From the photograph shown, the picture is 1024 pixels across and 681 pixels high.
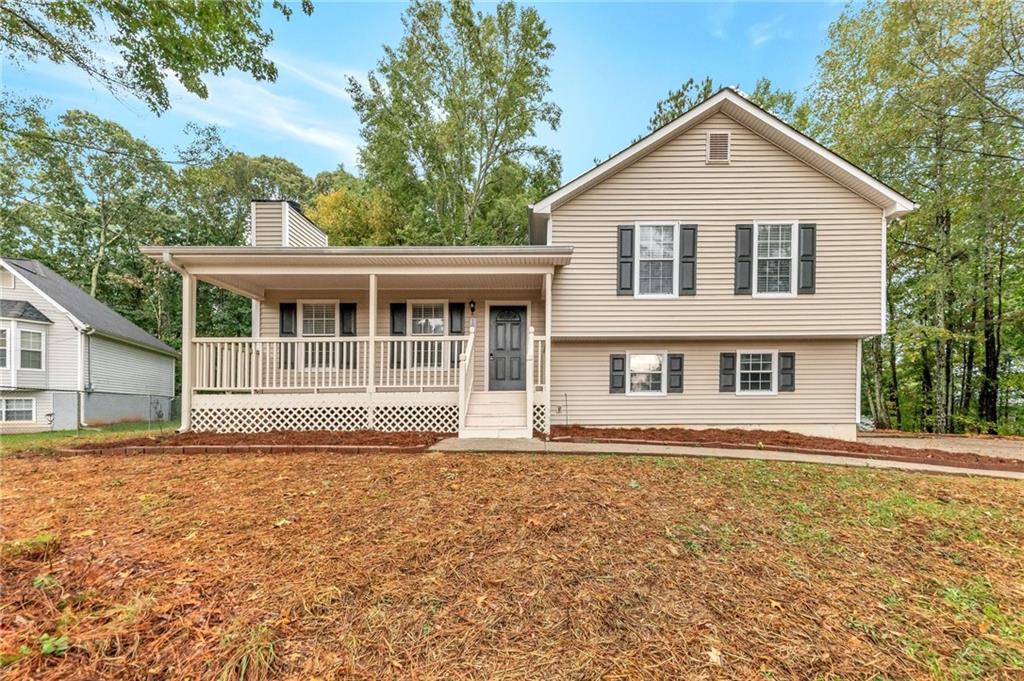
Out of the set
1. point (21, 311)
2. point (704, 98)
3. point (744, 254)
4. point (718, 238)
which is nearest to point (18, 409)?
point (21, 311)

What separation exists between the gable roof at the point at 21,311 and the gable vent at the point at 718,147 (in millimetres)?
21437

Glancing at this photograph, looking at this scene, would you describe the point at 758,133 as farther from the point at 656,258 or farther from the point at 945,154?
the point at 945,154

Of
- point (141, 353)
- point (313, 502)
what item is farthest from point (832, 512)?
point (141, 353)

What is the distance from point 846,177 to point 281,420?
41.4 ft

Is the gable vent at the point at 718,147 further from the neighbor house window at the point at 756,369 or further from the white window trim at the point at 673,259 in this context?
the neighbor house window at the point at 756,369

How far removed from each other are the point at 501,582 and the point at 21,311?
20086 millimetres

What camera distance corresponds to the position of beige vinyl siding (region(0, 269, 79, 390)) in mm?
14125

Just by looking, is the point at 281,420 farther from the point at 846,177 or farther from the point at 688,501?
the point at 846,177

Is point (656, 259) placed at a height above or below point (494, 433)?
above

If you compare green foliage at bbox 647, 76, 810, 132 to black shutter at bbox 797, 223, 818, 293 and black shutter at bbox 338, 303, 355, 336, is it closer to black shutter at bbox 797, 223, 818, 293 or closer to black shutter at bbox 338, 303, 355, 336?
black shutter at bbox 797, 223, 818, 293

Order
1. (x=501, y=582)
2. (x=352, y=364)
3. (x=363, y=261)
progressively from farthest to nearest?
(x=352, y=364) → (x=363, y=261) → (x=501, y=582)

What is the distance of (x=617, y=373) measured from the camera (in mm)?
9219

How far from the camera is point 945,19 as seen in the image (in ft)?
34.6

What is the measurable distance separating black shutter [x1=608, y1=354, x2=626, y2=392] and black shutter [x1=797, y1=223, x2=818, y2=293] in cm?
398
